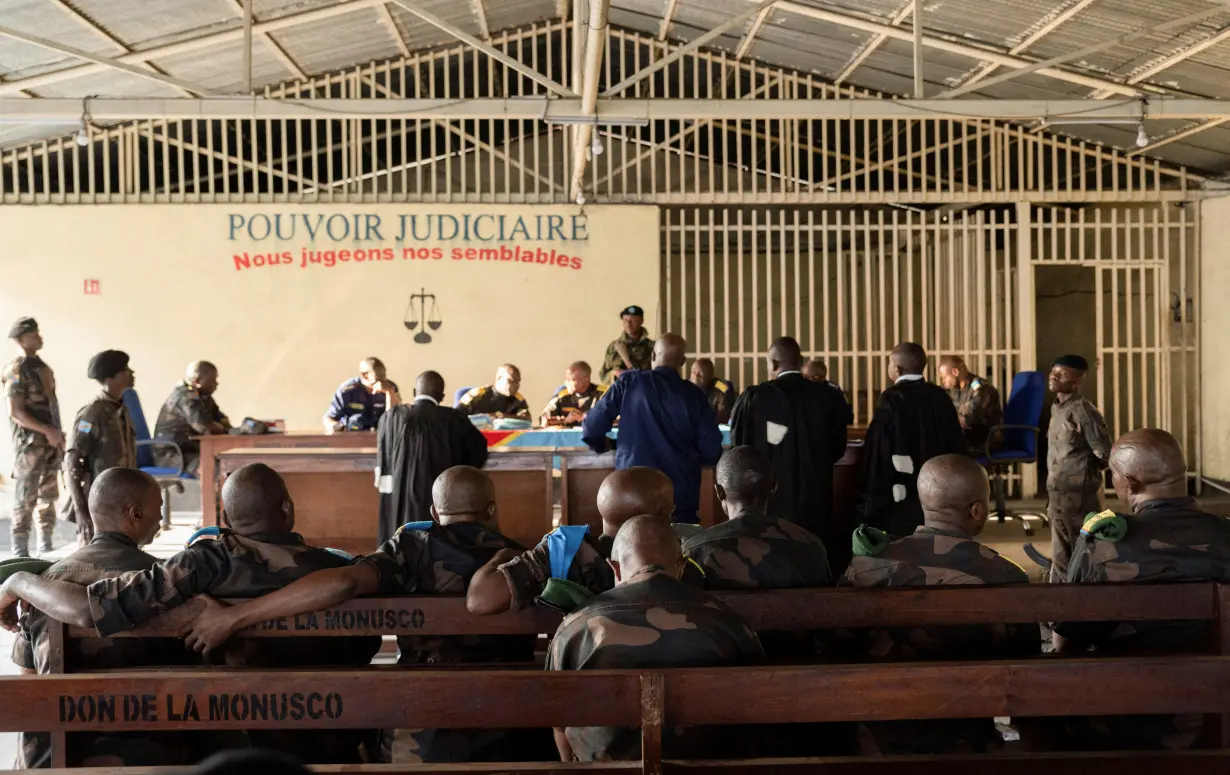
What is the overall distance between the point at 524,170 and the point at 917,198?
376 centimetres

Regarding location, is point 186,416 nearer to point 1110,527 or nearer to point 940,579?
point 940,579

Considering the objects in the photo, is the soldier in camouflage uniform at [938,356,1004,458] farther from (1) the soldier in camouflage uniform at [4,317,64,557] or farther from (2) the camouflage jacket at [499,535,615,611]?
(1) the soldier in camouflage uniform at [4,317,64,557]

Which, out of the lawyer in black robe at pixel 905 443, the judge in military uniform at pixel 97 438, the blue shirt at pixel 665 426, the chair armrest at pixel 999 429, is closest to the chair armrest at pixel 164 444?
the judge in military uniform at pixel 97 438

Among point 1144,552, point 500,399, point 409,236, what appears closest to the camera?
point 1144,552

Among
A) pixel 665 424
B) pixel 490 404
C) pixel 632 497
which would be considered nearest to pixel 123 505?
A: pixel 632 497

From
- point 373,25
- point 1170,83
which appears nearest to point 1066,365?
point 1170,83

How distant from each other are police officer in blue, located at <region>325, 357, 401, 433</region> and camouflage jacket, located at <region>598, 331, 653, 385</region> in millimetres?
1715

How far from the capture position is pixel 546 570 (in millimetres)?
3111

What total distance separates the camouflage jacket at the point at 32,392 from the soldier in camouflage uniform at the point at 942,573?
22.4 feet

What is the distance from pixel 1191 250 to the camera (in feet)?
36.6

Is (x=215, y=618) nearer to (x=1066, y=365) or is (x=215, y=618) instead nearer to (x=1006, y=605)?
(x=1006, y=605)

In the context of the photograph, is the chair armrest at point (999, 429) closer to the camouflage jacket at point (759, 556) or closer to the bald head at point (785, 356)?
the bald head at point (785, 356)

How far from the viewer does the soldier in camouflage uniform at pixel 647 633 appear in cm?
246

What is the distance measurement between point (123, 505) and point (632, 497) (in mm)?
1480
